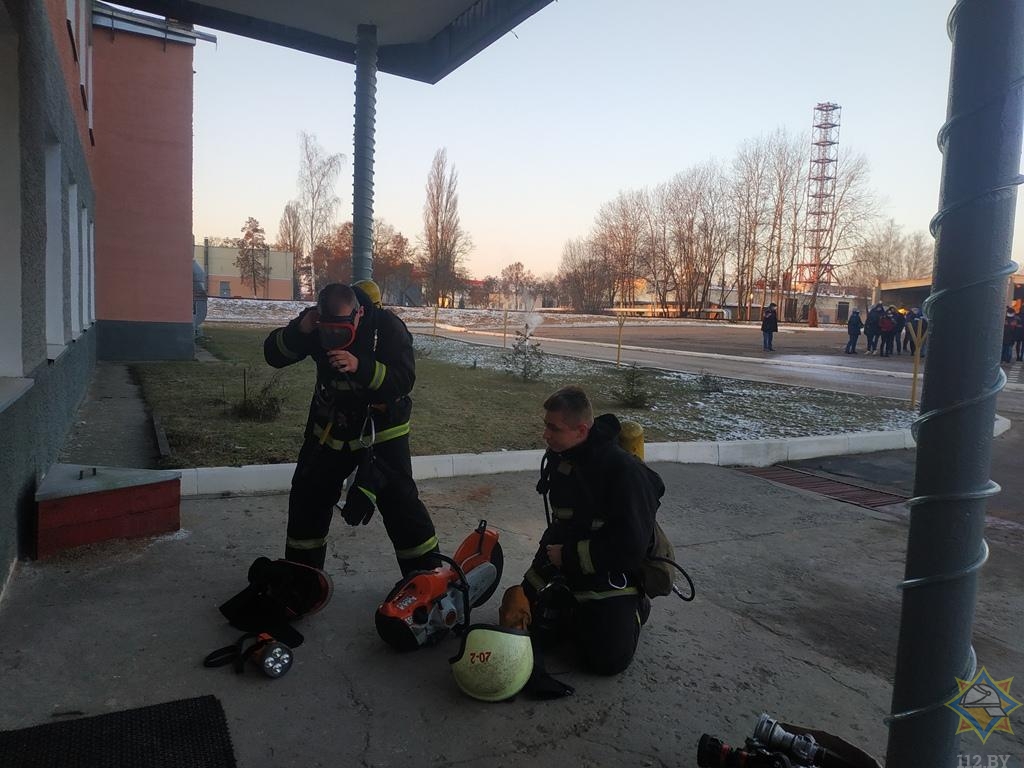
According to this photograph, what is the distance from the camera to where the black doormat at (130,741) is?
2283mm

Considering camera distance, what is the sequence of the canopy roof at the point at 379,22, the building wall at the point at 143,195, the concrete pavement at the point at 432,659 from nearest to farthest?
1. the concrete pavement at the point at 432,659
2. the canopy roof at the point at 379,22
3. the building wall at the point at 143,195

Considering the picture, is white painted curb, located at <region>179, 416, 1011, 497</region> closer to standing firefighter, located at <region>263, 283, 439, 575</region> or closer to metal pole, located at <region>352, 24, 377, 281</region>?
metal pole, located at <region>352, 24, 377, 281</region>

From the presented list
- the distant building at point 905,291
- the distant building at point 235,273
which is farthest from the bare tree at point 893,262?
the distant building at point 235,273

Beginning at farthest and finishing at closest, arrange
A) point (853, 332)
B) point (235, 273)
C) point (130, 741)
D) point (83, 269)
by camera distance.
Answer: point (235, 273)
point (853, 332)
point (83, 269)
point (130, 741)

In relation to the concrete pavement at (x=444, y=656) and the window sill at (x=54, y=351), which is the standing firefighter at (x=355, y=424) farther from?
the window sill at (x=54, y=351)

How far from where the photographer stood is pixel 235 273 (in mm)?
72750

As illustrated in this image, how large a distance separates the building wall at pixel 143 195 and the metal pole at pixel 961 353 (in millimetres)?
15581

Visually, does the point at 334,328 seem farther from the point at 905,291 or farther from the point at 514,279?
the point at 514,279

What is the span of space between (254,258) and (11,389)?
218ft

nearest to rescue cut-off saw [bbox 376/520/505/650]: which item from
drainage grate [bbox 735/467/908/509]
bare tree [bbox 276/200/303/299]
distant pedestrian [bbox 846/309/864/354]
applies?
drainage grate [bbox 735/467/908/509]

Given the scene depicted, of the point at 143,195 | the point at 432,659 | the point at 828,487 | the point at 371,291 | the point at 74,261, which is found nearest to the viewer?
the point at 432,659

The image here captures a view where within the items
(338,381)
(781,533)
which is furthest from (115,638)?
(781,533)

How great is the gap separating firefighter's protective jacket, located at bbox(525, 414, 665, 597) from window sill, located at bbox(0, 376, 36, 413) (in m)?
2.61

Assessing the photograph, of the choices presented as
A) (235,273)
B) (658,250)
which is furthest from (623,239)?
(235,273)
